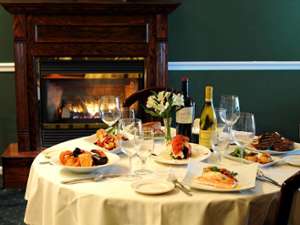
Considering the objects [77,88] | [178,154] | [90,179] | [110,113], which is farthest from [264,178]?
[77,88]

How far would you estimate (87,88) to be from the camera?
3611mm

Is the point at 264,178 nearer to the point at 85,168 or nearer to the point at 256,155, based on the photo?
the point at 256,155

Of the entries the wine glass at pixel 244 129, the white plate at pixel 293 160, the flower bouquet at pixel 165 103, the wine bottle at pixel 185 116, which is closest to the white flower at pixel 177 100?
the flower bouquet at pixel 165 103

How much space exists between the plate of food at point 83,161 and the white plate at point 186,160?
7.5 inches

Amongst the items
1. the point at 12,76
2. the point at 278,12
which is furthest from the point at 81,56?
the point at 278,12

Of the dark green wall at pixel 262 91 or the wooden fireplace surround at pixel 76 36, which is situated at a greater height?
the wooden fireplace surround at pixel 76 36

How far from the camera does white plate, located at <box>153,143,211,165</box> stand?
5.45 feet

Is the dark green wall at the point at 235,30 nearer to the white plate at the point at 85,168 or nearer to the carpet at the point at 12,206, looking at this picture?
the carpet at the point at 12,206

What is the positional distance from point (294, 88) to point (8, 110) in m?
2.63

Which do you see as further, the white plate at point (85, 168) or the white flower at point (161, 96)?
the white flower at point (161, 96)

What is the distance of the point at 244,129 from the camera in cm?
179

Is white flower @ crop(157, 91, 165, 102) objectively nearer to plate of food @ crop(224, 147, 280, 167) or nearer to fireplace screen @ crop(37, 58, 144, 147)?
plate of food @ crop(224, 147, 280, 167)

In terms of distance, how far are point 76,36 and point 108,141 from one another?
1.66 metres

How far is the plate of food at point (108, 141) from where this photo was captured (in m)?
1.84
